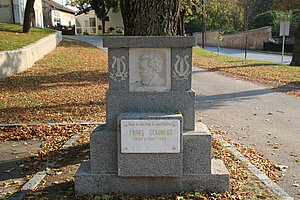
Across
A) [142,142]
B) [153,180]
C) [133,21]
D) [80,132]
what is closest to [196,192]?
[153,180]

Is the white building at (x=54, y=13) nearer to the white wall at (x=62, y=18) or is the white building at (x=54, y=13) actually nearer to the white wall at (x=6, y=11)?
the white wall at (x=62, y=18)

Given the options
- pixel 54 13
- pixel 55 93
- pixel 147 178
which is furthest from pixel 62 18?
pixel 147 178

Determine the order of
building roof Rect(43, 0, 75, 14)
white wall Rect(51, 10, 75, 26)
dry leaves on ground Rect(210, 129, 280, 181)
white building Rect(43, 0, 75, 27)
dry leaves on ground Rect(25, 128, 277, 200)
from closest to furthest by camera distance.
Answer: dry leaves on ground Rect(25, 128, 277, 200) → dry leaves on ground Rect(210, 129, 280, 181) → white building Rect(43, 0, 75, 27) → building roof Rect(43, 0, 75, 14) → white wall Rect(51, 10, 75, 26)

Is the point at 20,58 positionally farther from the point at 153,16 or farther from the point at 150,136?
the point at 150,136

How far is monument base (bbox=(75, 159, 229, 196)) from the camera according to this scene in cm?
384

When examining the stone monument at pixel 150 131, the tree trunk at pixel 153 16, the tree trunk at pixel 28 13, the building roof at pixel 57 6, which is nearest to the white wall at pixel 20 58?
the tree trunk at pixel 28 13

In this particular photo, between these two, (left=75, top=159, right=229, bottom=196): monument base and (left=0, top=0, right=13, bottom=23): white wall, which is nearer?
(left=75, top=159, right=229, bottom=196): monument base

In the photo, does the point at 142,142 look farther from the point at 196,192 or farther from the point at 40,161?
the point at 40,161

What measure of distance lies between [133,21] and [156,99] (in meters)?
1.27

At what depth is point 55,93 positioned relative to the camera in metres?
10.6

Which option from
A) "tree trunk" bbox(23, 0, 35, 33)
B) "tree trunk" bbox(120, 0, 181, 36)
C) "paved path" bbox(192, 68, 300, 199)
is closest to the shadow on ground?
"paved path" bbox(192, 68, 300, 199)

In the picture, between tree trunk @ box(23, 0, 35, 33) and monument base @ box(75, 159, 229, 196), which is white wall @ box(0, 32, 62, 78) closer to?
tree trunk @ box(23, 0, 35, 33)

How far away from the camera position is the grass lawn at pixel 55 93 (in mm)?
7863

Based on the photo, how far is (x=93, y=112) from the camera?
8227 millimetres
